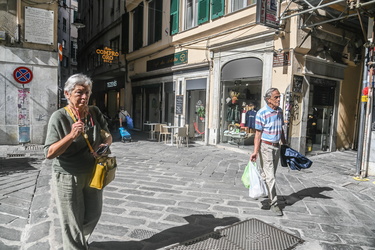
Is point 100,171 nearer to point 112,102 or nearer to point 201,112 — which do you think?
point 201,112

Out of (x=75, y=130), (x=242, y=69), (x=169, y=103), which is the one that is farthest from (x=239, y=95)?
(x=75, y=130)

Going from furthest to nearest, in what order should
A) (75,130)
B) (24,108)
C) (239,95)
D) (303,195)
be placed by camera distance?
(239,95), (24,108), (303,195), (75,130)

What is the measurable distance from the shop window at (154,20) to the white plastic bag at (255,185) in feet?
37.7

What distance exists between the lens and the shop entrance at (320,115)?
9.12 m

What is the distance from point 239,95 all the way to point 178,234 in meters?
7.67

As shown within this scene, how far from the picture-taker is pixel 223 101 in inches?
420

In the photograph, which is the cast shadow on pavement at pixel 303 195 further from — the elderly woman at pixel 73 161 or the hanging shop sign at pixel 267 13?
the hanging shop sign at pixel 267 13

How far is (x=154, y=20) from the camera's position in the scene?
14562 millimetres

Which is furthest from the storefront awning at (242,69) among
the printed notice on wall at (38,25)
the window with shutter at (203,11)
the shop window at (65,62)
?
the shop window at (65,62)

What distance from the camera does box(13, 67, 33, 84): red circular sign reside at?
8.30 metres

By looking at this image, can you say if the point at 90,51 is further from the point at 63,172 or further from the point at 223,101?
the point at 63,172

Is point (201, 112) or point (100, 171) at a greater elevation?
point (201, 112)

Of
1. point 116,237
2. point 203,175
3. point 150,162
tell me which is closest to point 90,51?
point 150,162

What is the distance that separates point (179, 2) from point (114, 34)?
8.57 m
